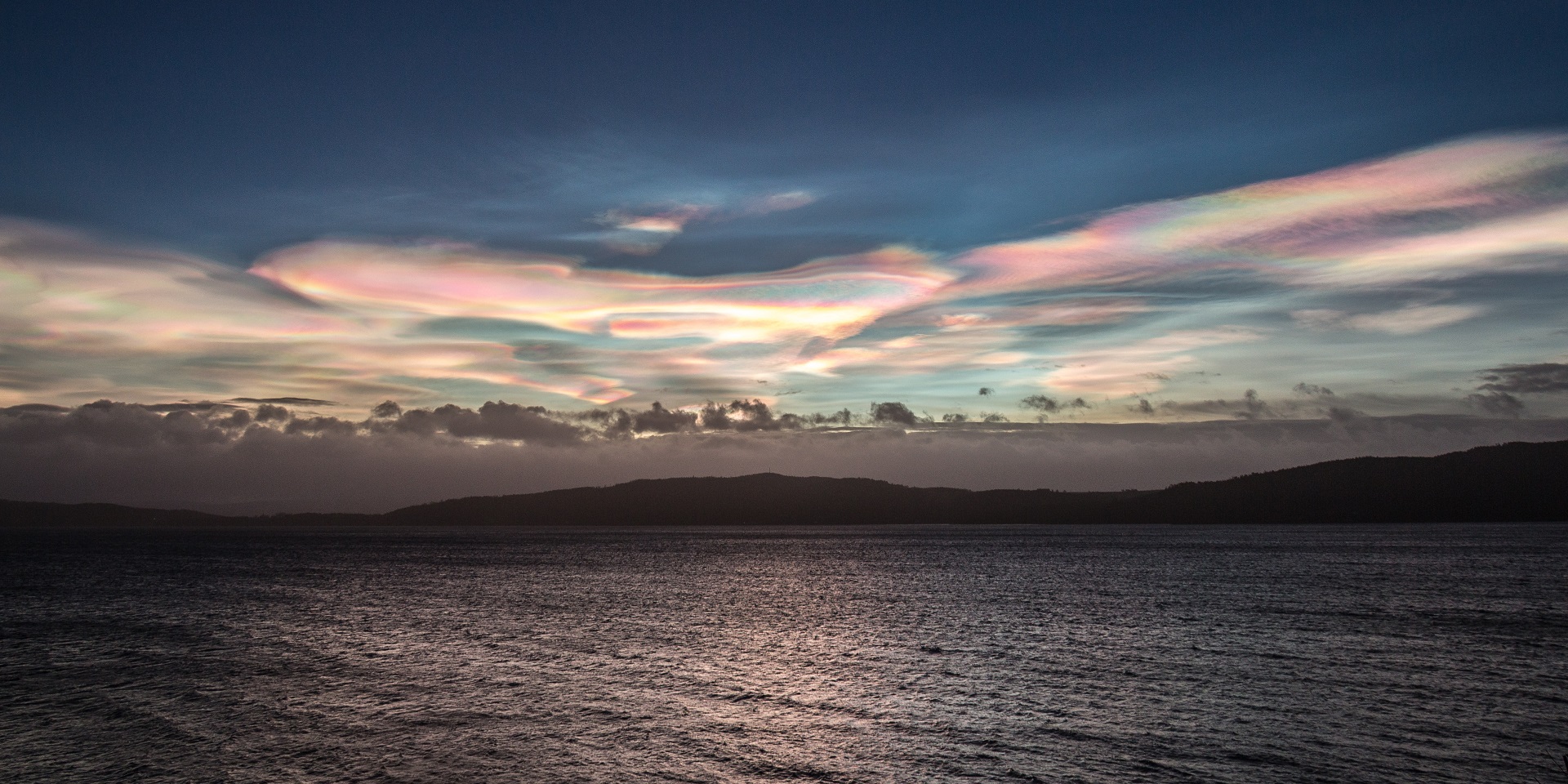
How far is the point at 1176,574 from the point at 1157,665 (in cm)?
8433

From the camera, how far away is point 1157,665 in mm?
52562

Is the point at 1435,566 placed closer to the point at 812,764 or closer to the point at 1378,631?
the point at 1378,631

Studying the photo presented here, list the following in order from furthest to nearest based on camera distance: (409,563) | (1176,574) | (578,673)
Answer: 1. (409,563)
2. (1176,574)
3. (578,673)

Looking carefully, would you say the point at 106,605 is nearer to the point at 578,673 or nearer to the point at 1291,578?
the point at 578,673

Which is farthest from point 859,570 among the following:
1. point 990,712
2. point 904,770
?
point 904,770

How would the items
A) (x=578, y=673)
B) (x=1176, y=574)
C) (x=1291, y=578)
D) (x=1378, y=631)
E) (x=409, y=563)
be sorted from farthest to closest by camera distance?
(x=409, y=563)
(x=1176, y=574)
(x=1291, y=578)
(x=1378, y=631)
(x=578, y=673)

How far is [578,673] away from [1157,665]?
108ft

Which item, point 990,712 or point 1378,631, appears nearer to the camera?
point 990,712

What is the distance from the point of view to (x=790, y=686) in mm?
47500

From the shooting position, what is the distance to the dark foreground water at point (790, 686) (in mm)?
32969

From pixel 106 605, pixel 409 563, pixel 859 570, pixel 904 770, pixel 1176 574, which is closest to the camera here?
pixel 904 770

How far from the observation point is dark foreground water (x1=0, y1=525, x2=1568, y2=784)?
32969 millimetres

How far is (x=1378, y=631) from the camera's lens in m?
66.1

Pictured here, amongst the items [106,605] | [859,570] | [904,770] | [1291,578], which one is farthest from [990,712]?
[859,570]
